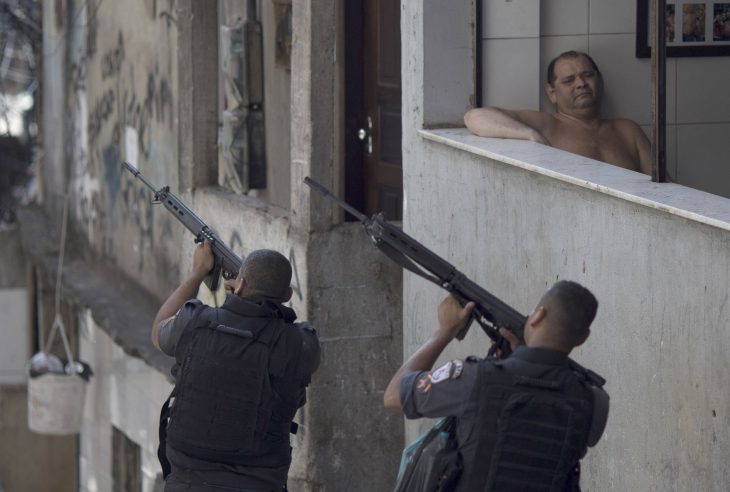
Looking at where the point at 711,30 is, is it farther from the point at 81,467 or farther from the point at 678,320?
the point at 81,467

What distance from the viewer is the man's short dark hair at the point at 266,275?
441cm

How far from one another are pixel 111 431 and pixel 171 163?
8.80 ft

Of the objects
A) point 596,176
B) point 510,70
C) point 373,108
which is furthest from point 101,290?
point 596,176

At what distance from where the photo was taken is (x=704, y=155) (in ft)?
19.5

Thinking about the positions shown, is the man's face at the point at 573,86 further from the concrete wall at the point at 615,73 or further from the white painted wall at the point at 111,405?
the white painted wall at the point at 111,405

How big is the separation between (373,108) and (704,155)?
7.02 ft

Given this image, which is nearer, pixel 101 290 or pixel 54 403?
pixel 54 403

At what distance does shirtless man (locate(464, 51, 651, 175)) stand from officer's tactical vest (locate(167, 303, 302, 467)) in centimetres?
146

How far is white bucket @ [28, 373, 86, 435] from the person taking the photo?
35.8 feet

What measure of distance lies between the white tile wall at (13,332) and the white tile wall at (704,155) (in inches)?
372

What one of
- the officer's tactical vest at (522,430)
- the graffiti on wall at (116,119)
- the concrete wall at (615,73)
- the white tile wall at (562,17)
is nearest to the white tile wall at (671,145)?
the concrete wall at (615,73)

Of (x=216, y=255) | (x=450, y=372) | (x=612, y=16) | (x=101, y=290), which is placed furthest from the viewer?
(x=101, y=290)

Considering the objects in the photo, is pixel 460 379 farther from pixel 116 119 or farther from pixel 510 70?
pixel 116 119

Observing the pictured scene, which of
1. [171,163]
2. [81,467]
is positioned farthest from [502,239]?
→ [81,467]
